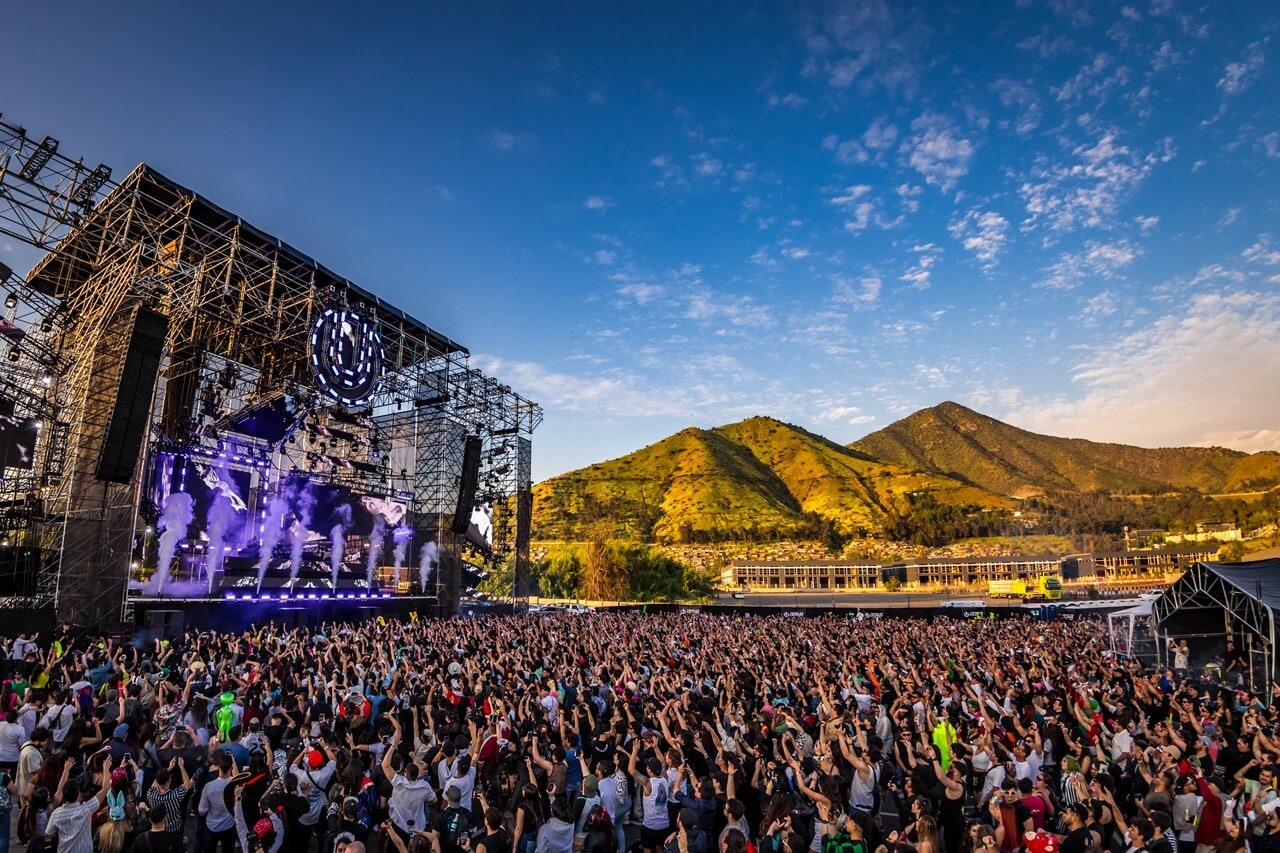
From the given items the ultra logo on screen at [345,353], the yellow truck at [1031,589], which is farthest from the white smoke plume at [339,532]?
the yellow truck at [1031,589]

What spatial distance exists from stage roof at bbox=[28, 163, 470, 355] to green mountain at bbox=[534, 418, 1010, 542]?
347 feet

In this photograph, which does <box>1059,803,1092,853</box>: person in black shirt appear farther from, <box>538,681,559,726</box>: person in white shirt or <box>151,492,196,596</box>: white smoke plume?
<box>151,492,196,596</box>: white smoke plume

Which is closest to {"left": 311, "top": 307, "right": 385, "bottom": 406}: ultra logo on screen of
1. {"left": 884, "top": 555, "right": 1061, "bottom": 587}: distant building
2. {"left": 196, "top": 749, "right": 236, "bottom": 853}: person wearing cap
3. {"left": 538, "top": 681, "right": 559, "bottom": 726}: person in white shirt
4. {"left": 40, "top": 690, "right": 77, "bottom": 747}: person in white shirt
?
{"left": 40, "top": 690, "right": 77, "bottom": 747}: person in white shirt

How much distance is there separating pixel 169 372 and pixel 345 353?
6866mm

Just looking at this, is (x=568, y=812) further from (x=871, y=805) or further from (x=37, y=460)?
(x=37, y=460)

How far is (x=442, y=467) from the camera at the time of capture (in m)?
35.4

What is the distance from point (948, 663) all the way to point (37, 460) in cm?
2702

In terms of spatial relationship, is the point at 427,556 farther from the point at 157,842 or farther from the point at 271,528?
the point at 157,842

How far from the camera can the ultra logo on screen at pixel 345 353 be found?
916 inches

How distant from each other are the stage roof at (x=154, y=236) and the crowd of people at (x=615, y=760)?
1454 centimetres

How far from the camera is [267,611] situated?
2527 centimetres

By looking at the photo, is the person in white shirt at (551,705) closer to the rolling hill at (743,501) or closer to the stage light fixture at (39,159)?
the stage light fixture at (39,159)

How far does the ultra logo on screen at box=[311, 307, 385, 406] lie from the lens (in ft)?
76.3

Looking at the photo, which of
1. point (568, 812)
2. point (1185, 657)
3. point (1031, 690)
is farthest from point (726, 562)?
point (568, 812)
